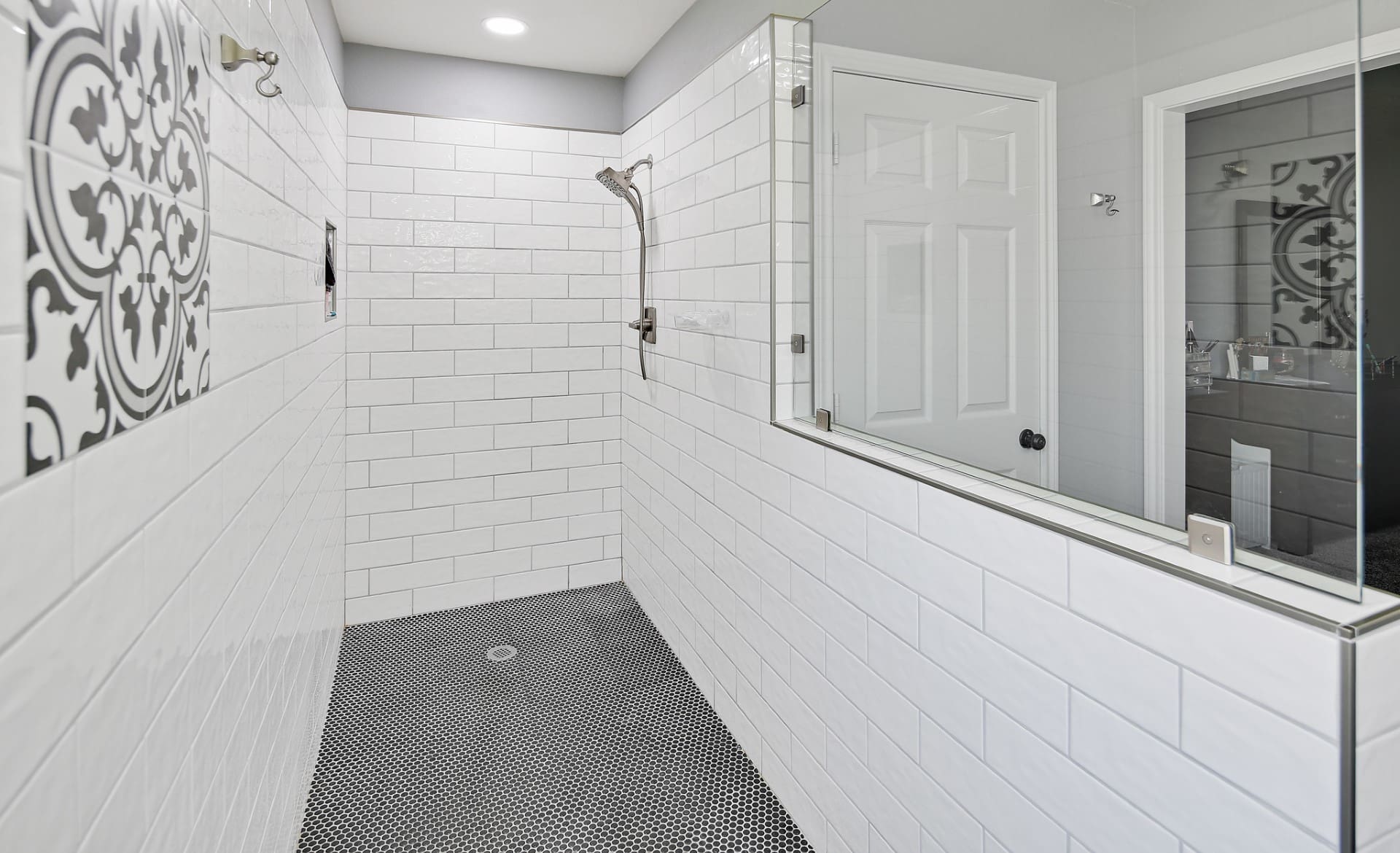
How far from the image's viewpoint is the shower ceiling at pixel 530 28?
2553 millimetres

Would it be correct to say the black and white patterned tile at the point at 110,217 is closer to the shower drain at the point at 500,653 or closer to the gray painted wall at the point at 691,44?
the gray painted wall at the point at 691,44

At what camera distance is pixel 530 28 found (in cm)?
274

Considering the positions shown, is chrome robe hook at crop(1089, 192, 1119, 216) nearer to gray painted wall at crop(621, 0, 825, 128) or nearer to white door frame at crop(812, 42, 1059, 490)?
white door frame at crop(812, 42, 1059, 490)

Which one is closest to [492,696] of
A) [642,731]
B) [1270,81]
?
[642,731]

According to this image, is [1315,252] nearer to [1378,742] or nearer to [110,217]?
[1378,742]

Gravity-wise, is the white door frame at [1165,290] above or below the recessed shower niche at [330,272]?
below

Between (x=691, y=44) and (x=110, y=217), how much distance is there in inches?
86.9

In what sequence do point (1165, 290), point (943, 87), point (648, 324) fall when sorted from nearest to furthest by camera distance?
point (1165, 290)
point (943, 87)
point (648, 324)

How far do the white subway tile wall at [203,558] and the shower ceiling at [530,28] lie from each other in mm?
627

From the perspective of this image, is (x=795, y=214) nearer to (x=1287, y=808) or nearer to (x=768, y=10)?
(x=768, y=10)

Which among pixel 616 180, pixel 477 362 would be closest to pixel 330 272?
pixel 477 362

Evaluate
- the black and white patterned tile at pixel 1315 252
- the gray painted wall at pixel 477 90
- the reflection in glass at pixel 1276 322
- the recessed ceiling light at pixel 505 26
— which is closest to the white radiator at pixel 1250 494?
the reflection in glass at pixel 1276 322

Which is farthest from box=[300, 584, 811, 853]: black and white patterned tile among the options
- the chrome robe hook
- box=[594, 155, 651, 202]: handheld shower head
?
box=[594, 155, 651, 202]: handheld shower head

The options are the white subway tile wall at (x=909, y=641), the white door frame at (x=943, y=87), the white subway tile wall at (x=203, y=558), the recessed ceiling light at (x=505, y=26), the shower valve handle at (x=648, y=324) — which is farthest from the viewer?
the shower valve handle at (x=648, y=324)
